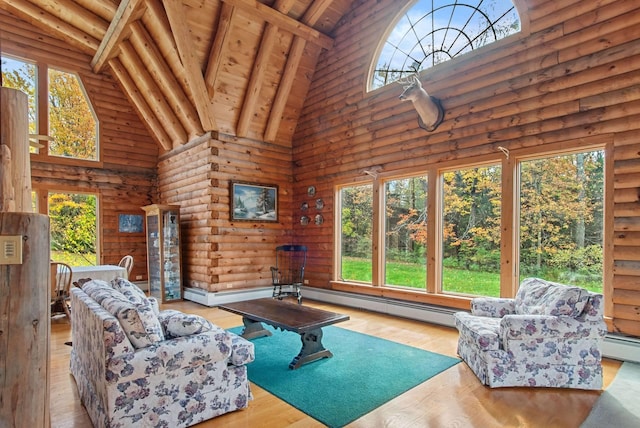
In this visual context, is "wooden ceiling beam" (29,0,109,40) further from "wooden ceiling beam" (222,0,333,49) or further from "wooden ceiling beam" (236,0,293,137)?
"wooden ceiling beam" (236,0,293,137)

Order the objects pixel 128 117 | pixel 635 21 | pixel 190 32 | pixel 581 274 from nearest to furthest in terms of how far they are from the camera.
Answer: pixel 635 21 → pixel 581 274 → pixel 190 32 → pixel 128 117

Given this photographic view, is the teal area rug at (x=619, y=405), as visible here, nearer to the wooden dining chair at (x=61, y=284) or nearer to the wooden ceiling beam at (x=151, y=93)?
the wooden dining chair at (x=61, y=284)

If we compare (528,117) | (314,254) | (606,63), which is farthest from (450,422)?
(314,254)

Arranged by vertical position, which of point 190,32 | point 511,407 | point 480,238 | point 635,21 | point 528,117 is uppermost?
point 190,32

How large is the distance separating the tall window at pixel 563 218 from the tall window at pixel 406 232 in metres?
1.42

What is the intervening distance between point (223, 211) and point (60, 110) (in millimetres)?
4130

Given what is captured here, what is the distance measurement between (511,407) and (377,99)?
4817 mm

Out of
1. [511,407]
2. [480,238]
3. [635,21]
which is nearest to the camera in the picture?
[511,407]

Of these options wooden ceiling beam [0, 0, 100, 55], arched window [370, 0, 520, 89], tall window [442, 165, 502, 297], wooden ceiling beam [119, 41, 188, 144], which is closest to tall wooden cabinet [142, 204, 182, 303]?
wooden ceiling beam [119, 41, 188, 144]

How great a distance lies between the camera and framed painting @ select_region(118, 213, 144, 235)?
7758mm

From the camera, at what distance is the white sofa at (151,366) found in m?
2.15

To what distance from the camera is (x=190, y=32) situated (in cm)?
548

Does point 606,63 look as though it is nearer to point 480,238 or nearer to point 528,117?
point 528,117

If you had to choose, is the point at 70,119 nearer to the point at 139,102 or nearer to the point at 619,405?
the point at 139,102
